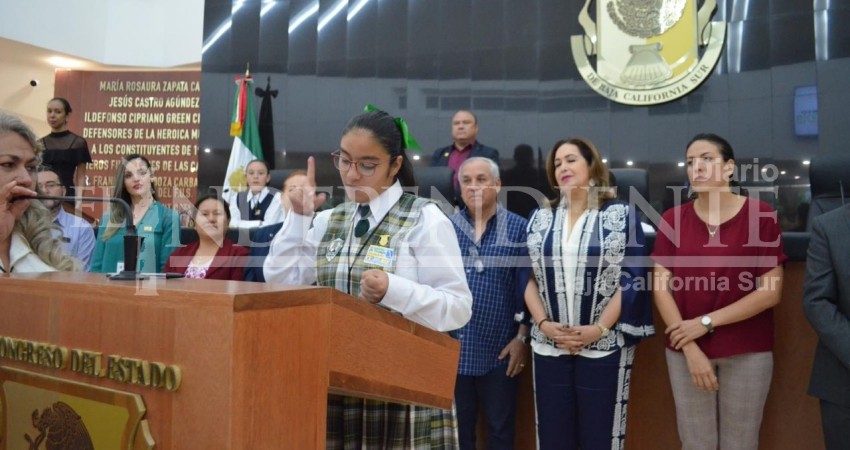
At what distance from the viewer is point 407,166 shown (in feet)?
5.51

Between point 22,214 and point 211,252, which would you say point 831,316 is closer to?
point 22,214

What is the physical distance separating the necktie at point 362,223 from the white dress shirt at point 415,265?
0.05 ft

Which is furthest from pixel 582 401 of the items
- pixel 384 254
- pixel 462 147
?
pixel 462 147

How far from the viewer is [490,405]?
2.56 meters

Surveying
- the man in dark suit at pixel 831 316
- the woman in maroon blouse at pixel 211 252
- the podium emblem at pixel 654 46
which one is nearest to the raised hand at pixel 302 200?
the woman in maroon blouse at pixel 211 252

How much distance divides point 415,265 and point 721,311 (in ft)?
4.46

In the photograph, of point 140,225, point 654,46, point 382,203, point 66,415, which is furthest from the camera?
point 654,46

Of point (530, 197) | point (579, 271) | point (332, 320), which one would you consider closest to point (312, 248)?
point (332, 320)

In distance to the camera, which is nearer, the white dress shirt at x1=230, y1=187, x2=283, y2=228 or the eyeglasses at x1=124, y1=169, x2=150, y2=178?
the eyeglasses at x1=124, y1=169, x2=150, y2=178

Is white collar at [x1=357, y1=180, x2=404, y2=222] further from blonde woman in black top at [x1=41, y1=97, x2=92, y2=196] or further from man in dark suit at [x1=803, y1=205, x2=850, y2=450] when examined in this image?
blonde woman in black top at [x1=41, y1=97, x2=92, y2=196]

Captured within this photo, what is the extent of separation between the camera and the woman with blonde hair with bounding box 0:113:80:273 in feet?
4.15

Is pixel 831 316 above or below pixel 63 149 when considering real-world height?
below

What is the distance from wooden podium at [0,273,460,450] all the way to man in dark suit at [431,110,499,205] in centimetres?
465

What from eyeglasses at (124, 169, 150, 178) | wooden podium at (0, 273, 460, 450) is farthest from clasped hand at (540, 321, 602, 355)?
eyeglasses at (124, 169, 150, 178)
